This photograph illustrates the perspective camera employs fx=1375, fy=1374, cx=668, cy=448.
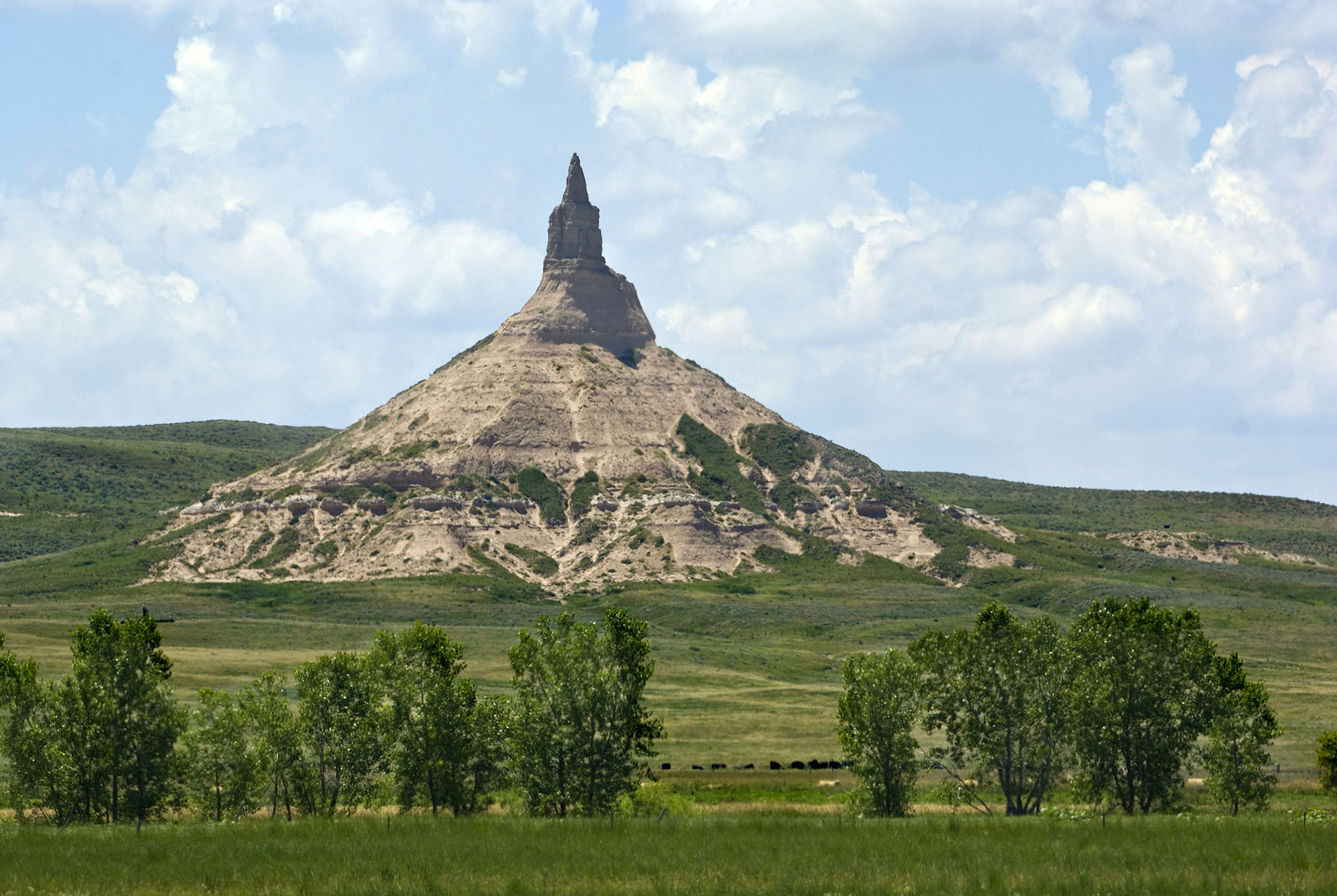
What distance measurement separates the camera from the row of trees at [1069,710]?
67938 millimetres

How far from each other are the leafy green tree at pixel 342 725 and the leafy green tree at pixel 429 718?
157 cm

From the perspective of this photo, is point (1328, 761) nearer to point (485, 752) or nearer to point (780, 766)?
point (780, 766)

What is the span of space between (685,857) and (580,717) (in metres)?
23.0

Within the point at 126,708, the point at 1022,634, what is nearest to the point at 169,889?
the point at 126,708

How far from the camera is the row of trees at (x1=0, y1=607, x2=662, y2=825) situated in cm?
6438

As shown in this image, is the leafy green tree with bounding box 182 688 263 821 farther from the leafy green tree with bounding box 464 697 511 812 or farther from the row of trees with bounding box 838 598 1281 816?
the row of trees with bounding box 838 598 1281 816

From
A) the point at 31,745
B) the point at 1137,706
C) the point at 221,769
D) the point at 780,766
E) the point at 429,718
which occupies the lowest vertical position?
the point at 780,766

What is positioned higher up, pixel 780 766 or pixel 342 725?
pixel 342 725

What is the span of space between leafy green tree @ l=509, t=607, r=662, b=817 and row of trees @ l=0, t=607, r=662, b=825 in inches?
2.8

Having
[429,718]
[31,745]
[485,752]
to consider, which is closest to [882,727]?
[485,752]

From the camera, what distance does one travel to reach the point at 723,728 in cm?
13512

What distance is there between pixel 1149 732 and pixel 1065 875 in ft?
108

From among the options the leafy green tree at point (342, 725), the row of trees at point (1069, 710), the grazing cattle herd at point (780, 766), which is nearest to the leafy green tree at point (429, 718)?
the leafy green tree at point (342, 725)

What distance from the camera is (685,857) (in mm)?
42000
